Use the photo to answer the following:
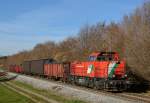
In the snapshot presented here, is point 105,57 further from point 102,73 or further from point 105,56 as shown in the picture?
point 102,73

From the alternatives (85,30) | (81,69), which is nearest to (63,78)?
(81,69)

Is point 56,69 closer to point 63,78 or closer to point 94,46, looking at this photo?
point 63,78

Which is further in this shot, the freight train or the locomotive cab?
the locomotive cab

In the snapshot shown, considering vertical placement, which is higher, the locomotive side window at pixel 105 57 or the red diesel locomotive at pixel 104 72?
the locomotive side window at pixel 105 57

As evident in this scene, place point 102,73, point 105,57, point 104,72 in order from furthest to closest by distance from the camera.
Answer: point 105,57 → point 102,73 → point 104,72

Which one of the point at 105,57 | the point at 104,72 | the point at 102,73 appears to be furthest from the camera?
the point at 105,57

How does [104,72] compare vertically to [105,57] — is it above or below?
below

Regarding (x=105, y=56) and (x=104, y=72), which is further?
(x=105, y=56)

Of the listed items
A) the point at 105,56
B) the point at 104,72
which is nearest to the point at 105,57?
the point at 105,56

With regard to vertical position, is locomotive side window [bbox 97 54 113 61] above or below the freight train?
above

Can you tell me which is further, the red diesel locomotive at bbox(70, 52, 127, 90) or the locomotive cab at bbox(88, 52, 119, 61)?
the locomotive cab at bbox(88, 52, 119, 61)

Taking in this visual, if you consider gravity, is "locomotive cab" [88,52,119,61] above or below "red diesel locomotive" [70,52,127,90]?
above

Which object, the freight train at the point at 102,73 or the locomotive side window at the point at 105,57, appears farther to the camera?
the locomotive side window at the point at 105,57

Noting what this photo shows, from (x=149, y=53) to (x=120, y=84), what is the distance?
335 centimetres
